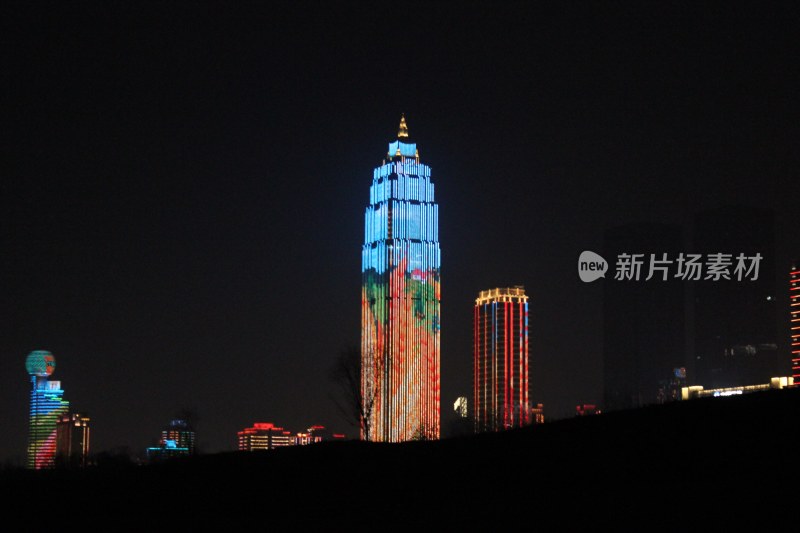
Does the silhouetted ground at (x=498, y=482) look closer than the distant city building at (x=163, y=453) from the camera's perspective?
Yes

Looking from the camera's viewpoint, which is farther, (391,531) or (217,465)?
(217,465)

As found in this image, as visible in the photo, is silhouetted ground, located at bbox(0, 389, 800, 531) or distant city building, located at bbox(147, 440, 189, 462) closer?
silhouetted ground, located at bbox(0, 389, 800, 531)

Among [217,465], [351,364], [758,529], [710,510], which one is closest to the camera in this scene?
[758,529]

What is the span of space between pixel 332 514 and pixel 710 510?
10841 mm

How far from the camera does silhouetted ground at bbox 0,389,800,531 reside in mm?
28922

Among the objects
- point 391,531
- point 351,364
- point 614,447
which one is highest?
point 351,364

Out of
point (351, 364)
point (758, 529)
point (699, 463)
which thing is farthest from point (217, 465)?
point (351, 364)

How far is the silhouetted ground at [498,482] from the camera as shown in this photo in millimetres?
28922

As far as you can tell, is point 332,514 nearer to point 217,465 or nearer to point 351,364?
point 217,465

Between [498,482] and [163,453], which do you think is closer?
[498,482]

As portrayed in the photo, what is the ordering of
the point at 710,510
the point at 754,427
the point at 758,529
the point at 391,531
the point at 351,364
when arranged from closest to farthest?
the point at 758,529
the point at 710,510
the point at 391,531
the point at 754,427
the point at 351,364

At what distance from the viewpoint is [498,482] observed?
34.9m

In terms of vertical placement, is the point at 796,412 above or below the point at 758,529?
above

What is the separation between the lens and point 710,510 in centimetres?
2780
